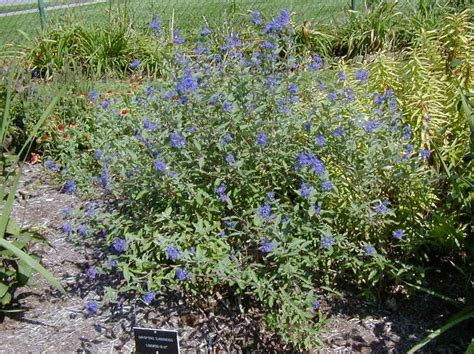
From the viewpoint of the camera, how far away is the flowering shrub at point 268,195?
Answer: 347 centimetres

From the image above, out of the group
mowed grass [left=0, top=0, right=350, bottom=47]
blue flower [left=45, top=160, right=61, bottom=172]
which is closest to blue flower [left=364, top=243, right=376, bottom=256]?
blue flower [left=45, top=160, right=61, bottom=172]

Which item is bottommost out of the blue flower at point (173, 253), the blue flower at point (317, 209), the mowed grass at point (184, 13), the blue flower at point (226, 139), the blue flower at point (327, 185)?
the mowed grass at point (184, 13)

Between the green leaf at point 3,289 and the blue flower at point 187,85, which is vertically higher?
the blue flower at point 187,85

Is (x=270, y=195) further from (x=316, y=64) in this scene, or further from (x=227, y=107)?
(x=316, y=64)

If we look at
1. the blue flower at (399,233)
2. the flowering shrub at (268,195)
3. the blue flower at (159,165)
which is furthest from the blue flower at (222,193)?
the blue flower at (399,233)

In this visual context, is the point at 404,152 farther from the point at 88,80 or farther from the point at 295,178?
the point at 88,80

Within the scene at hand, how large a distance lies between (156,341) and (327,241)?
0.90m

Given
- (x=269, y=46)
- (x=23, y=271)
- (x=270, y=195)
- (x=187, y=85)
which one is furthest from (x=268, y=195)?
(x=23, y=271)

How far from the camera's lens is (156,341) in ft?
10.7

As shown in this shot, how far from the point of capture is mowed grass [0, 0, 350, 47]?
28.8 feet

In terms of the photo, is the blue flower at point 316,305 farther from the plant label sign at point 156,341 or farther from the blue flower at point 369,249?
the plant label sign at point 156,341

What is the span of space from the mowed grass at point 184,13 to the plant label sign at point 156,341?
5329 millimetres

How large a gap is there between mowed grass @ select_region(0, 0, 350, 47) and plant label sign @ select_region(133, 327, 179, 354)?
5.33 meters

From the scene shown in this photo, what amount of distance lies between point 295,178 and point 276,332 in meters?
0.80
